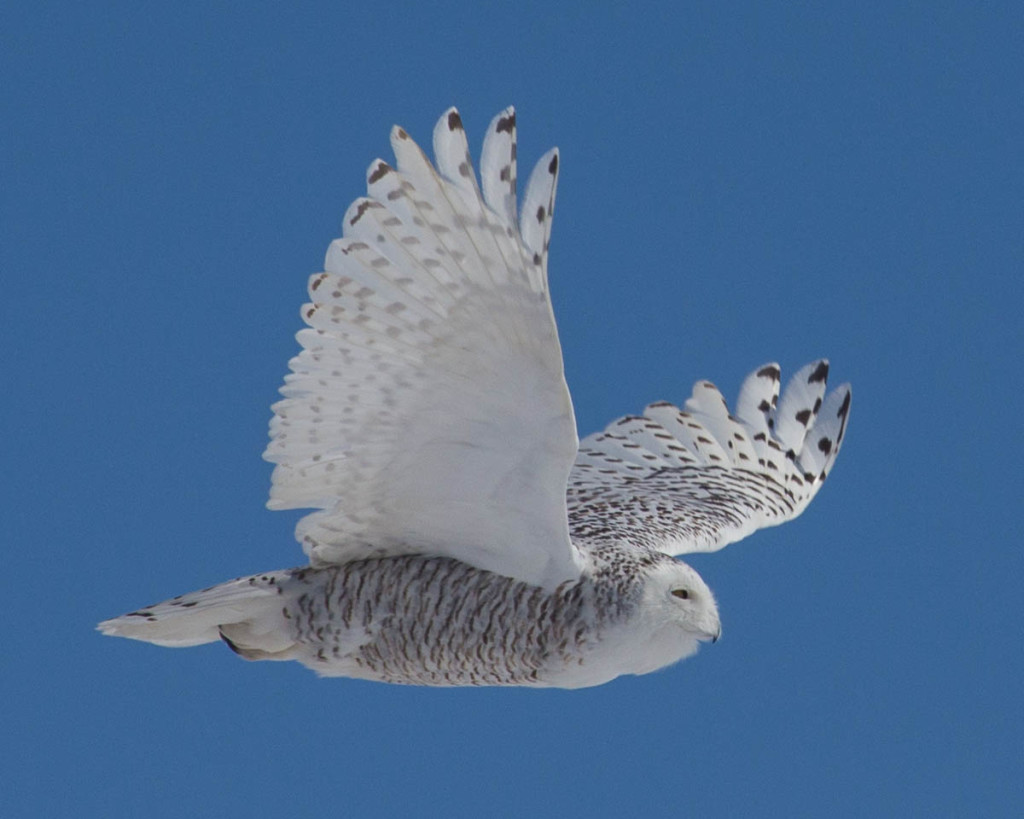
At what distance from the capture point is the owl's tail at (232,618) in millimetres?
4727

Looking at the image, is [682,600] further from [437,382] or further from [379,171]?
[379,171]

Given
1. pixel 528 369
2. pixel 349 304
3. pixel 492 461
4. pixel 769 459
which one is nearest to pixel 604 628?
pixel 492 461

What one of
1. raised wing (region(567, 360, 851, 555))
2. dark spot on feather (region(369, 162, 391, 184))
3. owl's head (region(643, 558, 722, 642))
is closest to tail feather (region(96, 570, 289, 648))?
owl's head (region(643, 558, 722, 642))

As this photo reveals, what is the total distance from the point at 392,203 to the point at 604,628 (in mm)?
1385

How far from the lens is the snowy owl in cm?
380

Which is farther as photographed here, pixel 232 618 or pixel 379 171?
pixel 232 618

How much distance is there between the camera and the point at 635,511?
18.1 ft

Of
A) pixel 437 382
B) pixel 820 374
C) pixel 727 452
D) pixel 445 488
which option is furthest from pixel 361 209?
pixel 820 374

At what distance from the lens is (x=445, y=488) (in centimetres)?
441

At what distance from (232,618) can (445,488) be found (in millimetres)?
890

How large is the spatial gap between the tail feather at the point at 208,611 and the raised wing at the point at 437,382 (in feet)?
0.63

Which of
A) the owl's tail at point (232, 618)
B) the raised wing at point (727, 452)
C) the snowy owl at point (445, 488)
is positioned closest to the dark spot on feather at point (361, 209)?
the snowy owl at point (445, 488)

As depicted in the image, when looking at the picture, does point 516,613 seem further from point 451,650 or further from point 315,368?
point 315,368

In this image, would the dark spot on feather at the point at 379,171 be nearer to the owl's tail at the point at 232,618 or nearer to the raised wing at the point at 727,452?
the owl's tail at the point at 232,618
